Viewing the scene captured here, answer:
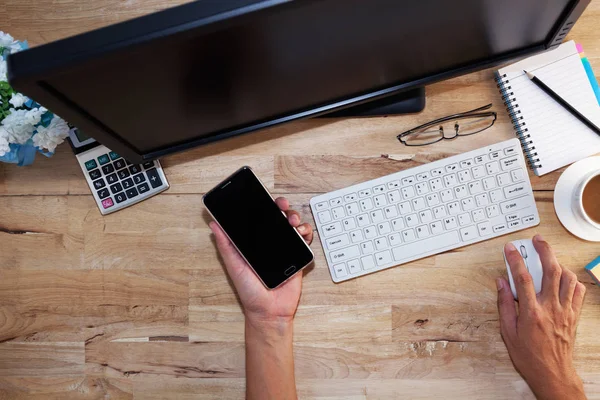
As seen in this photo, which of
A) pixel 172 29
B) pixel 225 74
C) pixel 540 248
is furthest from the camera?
pixel 540 248

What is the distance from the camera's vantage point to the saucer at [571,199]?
91cm

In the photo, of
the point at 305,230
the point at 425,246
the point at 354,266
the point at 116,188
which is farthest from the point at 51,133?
the point at 425,246

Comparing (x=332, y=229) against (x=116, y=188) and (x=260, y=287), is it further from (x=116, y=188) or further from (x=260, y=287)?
(x=116, y=188)

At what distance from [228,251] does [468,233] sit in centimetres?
44

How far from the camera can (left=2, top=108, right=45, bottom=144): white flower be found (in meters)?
0.80

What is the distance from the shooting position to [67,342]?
3.14 ft

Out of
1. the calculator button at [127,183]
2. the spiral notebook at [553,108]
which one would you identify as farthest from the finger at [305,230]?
the spiral notebook at [553,108]

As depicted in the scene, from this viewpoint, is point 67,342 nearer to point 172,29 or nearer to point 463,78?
point 172,29

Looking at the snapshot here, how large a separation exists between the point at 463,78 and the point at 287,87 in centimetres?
40

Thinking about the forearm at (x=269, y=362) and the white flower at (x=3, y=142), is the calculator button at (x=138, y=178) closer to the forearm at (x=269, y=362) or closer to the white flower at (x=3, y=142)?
the white flower at (x=3, y=142)

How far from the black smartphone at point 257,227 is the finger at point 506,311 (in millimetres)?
357

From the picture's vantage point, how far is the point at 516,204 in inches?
36.2

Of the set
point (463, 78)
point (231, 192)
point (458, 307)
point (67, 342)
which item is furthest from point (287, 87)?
point (67, 342)

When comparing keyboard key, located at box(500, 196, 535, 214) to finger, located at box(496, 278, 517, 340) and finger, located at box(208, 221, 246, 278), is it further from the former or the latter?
finger, located at box(208, 221, 246, 278)
